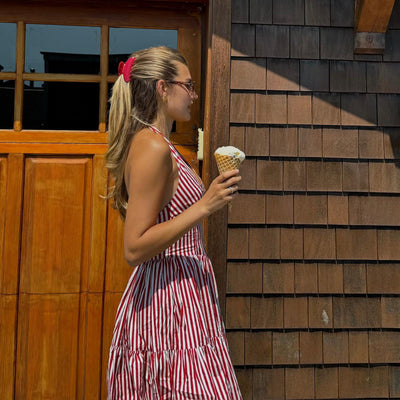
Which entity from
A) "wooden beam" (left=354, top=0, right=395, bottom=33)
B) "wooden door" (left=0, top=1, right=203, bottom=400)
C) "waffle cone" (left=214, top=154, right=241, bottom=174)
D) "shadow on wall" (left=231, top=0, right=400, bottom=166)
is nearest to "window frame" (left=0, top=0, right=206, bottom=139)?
"wooden door" (left=0, top=1, right=203, bottom=400)

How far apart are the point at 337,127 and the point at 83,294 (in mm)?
1830

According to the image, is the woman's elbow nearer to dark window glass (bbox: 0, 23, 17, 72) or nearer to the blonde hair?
the blonde hair

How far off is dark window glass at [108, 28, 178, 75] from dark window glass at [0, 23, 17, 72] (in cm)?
60

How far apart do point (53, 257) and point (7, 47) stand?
134cm

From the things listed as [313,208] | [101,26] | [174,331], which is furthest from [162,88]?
[101,26]

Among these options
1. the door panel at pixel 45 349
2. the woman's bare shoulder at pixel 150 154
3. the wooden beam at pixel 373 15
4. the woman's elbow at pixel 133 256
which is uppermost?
the wooden beam at pixel 373 15

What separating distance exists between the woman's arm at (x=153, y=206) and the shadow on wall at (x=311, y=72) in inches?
51.6

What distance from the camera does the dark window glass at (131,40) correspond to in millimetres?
2920

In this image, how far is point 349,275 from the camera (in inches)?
106

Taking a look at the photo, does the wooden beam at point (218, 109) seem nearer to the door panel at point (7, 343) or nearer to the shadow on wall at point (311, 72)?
the shadow on wall at point (311, 72)

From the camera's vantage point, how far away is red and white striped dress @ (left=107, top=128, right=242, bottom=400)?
1.50m

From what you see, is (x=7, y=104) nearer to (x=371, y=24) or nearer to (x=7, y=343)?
(x=7, y=343)

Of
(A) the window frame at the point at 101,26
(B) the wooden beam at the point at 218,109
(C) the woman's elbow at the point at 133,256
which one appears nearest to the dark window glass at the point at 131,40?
(A) the window frame at the point at 101,26

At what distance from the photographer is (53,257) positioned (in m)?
2.78
